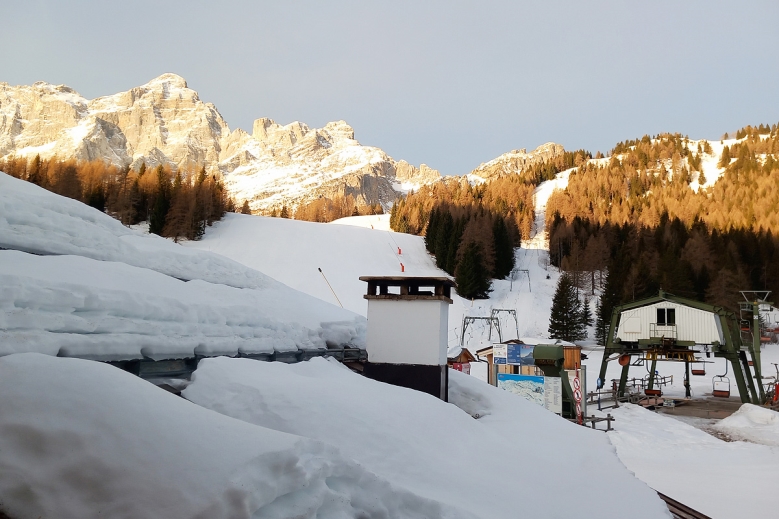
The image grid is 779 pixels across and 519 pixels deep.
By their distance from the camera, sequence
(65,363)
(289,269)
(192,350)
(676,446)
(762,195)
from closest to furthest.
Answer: (65,363) < (192,350) < (676,446) < (289,269) < (762,195)

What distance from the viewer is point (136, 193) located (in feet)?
197

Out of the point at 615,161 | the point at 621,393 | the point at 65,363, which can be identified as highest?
the point at 615,161

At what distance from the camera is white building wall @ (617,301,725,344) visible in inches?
977

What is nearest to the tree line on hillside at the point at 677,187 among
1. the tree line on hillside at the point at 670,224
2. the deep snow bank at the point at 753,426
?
the tree line on hillside at the point at 670,224

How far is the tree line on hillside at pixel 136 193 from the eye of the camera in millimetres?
56344

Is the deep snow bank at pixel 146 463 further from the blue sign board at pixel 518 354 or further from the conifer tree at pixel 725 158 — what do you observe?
the conifer tree at pixel 725 158

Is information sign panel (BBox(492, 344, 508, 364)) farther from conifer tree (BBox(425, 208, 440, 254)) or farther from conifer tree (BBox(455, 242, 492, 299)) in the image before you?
conifer tree (BBox(425, 208, 440, 254))

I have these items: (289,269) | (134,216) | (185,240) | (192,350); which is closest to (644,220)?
(289,269)

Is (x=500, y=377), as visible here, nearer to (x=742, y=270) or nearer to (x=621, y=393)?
(x=621, y=393)

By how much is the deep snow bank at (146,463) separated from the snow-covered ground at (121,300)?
1.65 metres

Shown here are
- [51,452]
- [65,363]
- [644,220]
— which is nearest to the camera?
[51,452]

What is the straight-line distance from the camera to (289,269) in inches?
1869

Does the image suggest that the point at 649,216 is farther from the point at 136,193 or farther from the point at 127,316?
the point at 127,316

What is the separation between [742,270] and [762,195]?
4362 cm
